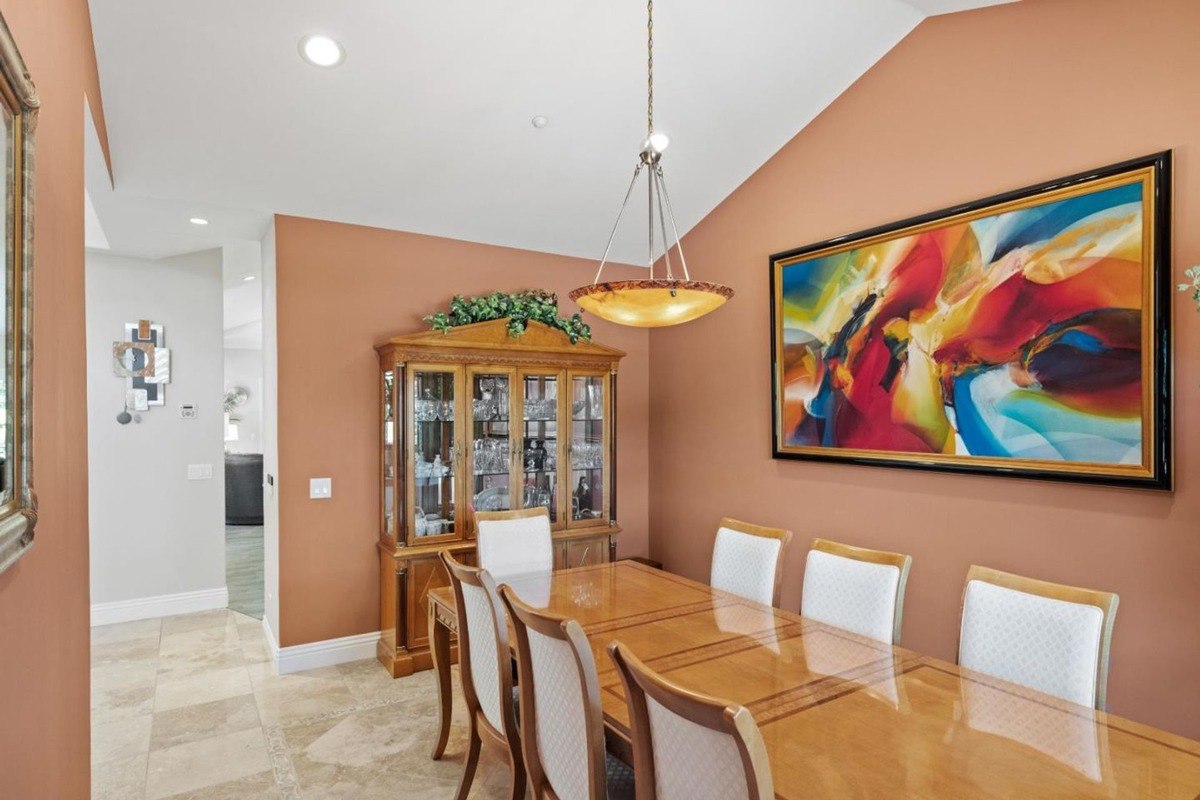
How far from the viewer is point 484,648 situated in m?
2.24

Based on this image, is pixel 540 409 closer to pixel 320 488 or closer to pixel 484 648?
pixel 320 488

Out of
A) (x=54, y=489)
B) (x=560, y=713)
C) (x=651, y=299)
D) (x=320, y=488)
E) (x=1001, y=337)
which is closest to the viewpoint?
(x=54, y=489)

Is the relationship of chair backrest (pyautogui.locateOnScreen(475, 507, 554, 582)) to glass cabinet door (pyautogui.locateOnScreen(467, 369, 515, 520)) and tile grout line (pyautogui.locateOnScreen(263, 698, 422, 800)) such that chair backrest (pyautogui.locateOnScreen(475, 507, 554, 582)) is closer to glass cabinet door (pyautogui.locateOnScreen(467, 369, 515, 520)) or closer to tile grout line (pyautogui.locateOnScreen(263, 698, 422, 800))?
glass cabinet door (pyautogui.locateOnScreen(467, 369, 515, 520))

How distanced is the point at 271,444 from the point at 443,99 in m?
2.24

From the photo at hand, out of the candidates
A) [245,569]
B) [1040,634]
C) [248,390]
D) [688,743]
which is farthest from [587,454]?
[248,390]

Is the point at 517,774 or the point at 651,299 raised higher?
the point at 651,299

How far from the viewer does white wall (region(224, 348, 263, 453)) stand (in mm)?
11023

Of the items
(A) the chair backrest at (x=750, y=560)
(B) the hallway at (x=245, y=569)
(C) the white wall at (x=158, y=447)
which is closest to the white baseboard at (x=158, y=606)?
(C) the white wall at (x=158, y=447)

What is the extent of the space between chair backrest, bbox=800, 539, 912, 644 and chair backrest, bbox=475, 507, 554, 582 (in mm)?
1265

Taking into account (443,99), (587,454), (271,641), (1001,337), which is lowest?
(271,641)

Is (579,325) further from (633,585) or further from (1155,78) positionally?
(1155,78)

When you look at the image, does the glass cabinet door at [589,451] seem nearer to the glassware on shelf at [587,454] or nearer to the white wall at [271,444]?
the glassware on shelf at [587,454]

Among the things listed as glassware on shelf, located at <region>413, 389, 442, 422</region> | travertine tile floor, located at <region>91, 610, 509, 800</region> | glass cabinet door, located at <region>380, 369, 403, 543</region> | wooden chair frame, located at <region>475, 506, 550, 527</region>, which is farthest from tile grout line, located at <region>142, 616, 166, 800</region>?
glassware on shelf, located at <region>413, 389, 442, 422</region>

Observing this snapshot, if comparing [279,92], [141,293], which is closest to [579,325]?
[279,92]
